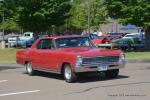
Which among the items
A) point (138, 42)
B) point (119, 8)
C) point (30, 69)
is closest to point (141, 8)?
point (119, 8)

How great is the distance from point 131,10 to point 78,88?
65.2 ft

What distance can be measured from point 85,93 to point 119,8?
72.1 ft

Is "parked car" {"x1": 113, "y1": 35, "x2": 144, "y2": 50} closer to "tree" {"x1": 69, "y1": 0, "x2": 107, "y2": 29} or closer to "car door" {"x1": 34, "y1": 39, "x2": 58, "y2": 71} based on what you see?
"car door" {"x1": 34, "y1": 39, "x2": 58, "y2": 71}

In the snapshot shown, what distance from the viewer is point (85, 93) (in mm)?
12125

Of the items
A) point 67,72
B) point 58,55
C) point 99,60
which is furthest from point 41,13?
point 99,60

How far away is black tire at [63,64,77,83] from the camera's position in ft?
48.1

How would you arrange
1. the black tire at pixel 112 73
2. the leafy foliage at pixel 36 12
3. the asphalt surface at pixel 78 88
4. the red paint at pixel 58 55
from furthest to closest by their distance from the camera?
1. the leafy foliage at pixel 36 12
2. the black tire at pixel 112 73
3. the red paint at pixel 58 55
4. the asphalt surface at pixel 78 88

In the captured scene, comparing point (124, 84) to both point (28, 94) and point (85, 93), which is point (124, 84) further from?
point (28, 94)

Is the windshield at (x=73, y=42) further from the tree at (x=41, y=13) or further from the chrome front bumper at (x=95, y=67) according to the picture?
the tree at (x=41, y=13)

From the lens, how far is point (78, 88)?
13297mm

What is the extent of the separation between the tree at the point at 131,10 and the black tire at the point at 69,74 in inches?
705

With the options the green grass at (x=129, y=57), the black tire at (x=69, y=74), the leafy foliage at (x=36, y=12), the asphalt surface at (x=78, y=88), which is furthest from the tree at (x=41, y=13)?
the black tire at (x=69, y=74)

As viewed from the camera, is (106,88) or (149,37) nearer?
(106,88)

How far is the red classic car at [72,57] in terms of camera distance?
14.5 metres
